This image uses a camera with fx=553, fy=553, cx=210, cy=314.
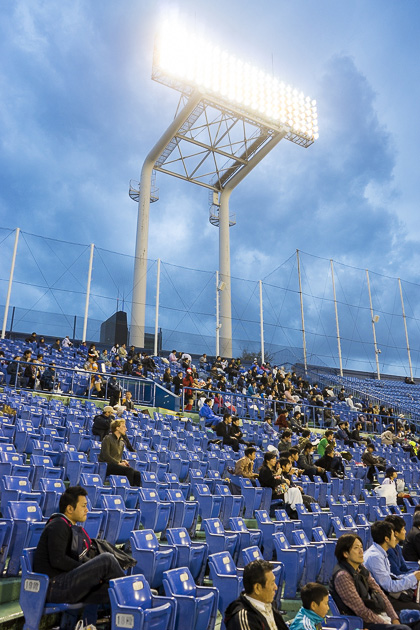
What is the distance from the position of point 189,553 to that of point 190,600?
100cm

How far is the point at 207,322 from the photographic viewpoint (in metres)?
26.7

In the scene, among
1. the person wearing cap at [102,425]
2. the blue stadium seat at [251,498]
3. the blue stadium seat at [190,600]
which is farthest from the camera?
the person wearing cap at [102,425]

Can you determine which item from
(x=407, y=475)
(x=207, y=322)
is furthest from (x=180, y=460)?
(x=207, y=322)

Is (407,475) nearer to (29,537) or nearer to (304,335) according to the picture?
(29,537)

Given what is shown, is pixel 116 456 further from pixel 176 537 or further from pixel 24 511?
pixel 24 511

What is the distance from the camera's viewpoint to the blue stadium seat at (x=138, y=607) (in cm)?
349

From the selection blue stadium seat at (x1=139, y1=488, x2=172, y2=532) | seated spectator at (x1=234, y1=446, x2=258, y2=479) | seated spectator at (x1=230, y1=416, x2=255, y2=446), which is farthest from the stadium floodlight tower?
blue stadium seat at (x1=139, y1=488, x2=172, y2=532)

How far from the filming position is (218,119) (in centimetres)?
2892

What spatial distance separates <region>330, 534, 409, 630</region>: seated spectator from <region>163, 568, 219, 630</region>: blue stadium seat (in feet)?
3.84

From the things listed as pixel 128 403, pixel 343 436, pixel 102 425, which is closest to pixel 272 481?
pixel 102 425

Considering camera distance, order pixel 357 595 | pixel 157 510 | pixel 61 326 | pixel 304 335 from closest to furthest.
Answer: pixel 357 595 < pixel 157 510 < pixel 61 326 < pixel 304 335

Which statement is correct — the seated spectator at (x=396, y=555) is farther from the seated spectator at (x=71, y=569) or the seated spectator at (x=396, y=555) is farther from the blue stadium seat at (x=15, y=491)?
the blue stadium seat at (x=15, y=491)

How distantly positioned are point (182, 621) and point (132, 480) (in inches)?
150

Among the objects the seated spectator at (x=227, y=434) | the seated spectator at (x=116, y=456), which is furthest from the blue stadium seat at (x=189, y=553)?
the seated spectator at (x=227, y=434)
